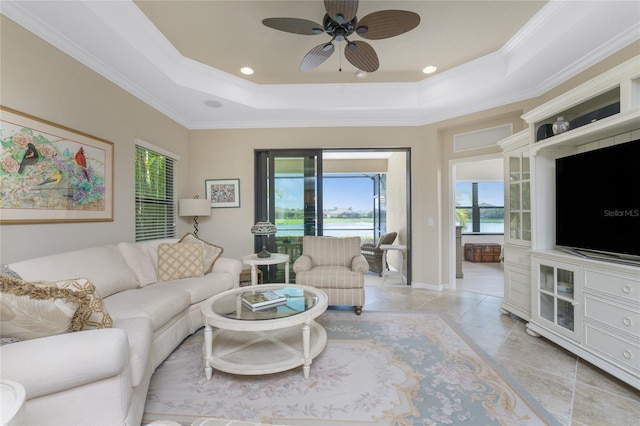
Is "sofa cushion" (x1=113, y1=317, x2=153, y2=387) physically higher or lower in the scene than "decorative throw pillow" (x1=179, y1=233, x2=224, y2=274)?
lower

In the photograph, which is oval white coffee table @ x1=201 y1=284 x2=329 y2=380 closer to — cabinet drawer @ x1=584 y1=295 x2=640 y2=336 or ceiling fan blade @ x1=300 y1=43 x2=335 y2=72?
cabinet drawer @ x1=584 y1=295 x2=640 y2=336

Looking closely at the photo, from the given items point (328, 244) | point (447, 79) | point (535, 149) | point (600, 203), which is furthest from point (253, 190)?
point (600, 203)

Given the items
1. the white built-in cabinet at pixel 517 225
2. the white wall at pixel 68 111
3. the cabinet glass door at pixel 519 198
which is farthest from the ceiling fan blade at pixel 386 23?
the white wall at pixel 68 111

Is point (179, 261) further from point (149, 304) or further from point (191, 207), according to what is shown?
point (191, 207)

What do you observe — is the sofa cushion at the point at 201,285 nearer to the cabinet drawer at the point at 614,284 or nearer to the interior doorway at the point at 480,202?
the cabinet drawer at the point at 614,284

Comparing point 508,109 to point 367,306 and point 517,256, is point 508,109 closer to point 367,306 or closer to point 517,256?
point 517,256

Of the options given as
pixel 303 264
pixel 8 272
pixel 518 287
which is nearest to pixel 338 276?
pixel 303 264

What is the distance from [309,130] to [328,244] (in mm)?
2022

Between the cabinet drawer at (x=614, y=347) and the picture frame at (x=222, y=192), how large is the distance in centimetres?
444

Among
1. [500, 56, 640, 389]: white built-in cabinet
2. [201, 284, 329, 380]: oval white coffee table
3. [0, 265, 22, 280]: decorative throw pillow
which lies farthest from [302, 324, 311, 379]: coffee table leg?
[500, 56, 640, 389]: white built-in cabinet

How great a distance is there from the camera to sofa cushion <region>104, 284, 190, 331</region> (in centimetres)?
188

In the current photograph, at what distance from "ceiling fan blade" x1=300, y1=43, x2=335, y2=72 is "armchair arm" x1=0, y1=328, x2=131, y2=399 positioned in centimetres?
250

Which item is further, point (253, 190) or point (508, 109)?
point (253, 190)

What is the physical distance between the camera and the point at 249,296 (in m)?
2.31
